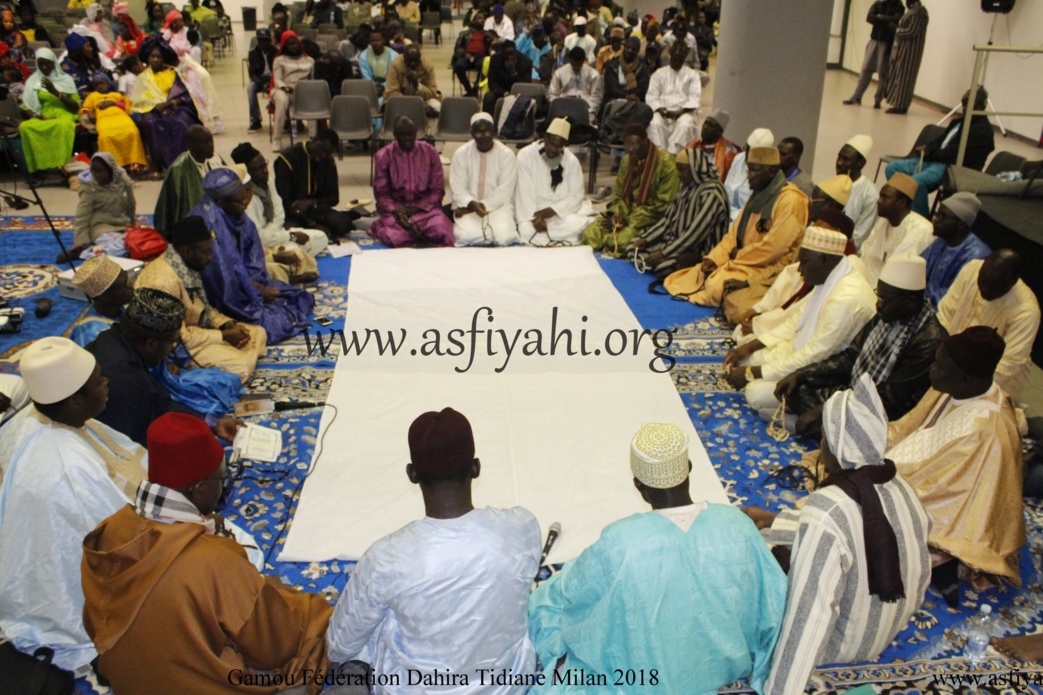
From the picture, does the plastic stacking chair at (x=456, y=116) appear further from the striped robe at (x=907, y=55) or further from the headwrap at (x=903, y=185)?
the striped robe at (x=907, y=55)

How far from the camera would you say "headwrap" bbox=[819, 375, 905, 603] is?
8.13 feet

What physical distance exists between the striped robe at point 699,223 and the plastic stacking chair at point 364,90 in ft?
14.4

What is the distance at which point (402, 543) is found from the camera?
2189 mm

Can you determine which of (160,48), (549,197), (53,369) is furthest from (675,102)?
(53,369)

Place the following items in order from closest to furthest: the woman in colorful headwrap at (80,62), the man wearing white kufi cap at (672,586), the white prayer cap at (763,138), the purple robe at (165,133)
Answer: the man wearing white kufi cap at (672,586), the white prayer cap at (763,138), the purple robe at (165,133), the woman in colorful headwrap at (80,62)

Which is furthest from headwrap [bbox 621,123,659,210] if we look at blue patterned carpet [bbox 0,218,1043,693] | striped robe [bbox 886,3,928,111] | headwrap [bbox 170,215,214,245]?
striped robe [bbox 886,3,928,111]

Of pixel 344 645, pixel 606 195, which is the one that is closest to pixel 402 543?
pixel 344 645

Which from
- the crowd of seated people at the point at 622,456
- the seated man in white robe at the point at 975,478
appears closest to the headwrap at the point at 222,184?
the crowd of seated people at the point at 622,456

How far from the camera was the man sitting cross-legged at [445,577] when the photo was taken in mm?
2168

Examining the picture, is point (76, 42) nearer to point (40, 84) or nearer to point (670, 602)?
point (40, 84)

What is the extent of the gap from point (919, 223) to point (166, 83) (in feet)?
25.9

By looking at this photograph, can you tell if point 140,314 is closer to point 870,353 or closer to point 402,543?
point 402,543

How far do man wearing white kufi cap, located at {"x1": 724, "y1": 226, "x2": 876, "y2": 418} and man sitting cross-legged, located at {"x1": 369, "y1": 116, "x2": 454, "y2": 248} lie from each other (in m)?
3.09

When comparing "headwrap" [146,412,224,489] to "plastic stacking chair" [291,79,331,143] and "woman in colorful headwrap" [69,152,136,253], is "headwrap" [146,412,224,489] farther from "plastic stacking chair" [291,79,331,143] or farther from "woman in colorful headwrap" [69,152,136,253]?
"plastic stacking chair" [291,79,331,143]
